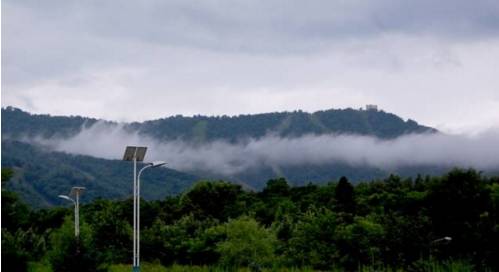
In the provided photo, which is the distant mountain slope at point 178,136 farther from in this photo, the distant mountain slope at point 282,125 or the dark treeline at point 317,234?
the dark treeline at point 317,234

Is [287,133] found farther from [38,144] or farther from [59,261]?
[59,261]

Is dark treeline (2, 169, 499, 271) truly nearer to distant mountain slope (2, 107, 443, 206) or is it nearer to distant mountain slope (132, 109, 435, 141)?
distant mountain slope (2, 107, 443, 206)

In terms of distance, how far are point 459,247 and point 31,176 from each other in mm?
92137

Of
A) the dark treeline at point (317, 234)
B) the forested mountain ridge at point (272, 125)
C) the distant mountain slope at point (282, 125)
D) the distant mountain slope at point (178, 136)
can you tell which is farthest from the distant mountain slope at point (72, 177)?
the dark treeline at point (317, 234)

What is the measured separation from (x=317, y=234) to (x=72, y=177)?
92.0 metres

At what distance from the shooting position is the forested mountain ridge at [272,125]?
17988 centimetres

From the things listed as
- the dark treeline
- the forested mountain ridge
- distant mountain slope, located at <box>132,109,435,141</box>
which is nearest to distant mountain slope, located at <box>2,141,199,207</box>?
the forested mountain ridge

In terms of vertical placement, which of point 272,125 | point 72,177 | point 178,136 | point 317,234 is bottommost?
point 317,234

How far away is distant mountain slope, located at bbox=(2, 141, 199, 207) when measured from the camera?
10844 cm

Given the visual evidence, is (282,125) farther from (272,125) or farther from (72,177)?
(72,177)

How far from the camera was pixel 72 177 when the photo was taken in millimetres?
116250

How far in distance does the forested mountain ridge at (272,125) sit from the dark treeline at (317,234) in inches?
5388

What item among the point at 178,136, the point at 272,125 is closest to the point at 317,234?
the point at 178,136

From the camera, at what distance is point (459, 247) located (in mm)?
26656
